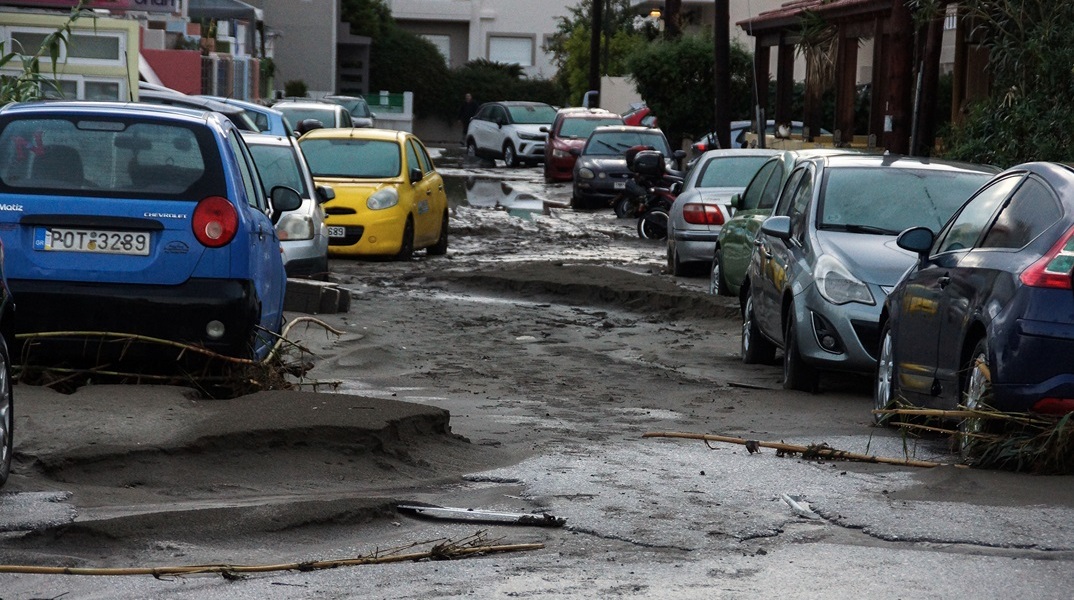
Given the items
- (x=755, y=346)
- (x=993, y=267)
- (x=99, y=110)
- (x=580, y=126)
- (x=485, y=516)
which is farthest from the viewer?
(x=580, y=126)

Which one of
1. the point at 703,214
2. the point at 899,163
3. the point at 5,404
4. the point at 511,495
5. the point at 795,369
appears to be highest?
the point at 899,163

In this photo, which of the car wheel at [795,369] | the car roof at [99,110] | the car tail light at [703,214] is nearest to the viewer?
the car roof at [99,110]

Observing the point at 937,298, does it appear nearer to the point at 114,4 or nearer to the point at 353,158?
the point at 353,158

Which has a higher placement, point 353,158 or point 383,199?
point 353,158

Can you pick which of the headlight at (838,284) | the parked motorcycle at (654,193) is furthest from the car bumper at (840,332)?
the parked motorcycle at (654,193)

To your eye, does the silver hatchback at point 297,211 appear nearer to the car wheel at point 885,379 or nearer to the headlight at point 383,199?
the headlight at point 383,199

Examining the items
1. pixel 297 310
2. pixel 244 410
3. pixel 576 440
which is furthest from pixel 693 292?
pixel 244 410

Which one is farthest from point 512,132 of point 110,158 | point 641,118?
point 110,158

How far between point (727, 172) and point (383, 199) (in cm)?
399

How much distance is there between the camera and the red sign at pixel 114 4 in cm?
2603

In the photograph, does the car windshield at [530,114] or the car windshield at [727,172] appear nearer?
the car windshield at [727,172]

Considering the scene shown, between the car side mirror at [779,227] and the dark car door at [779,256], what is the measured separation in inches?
2.8

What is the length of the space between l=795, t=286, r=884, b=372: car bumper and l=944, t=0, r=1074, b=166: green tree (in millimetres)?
5580

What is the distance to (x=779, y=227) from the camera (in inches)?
459
